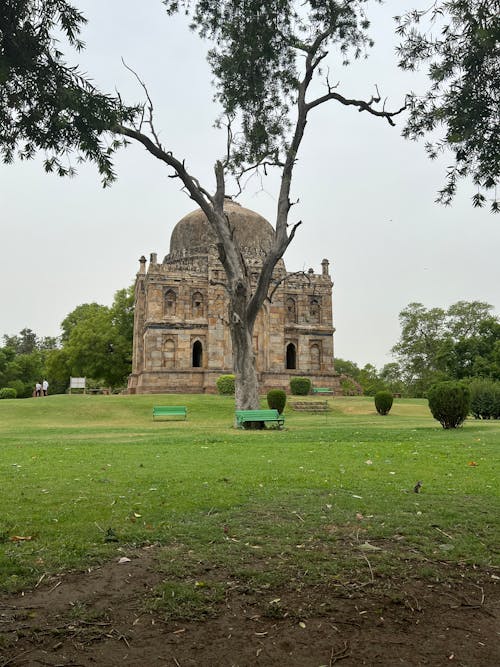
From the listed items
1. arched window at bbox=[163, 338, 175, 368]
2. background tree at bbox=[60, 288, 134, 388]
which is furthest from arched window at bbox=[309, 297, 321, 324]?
background tree at bbox=[60, 288, 134, 388]

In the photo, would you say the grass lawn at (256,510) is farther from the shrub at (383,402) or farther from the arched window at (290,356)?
the arched window at (290,356)

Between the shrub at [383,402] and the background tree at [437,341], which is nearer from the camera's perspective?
the shrub at [383,402]

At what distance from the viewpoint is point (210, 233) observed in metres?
43.1

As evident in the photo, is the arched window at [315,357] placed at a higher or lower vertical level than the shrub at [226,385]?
higher

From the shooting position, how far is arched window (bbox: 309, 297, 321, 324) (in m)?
43.0

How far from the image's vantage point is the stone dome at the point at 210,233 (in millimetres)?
42875

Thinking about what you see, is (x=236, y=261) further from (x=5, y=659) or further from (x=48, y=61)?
(x=5, y=659)

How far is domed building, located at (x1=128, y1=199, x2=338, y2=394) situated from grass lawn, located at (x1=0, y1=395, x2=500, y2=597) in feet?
90.6

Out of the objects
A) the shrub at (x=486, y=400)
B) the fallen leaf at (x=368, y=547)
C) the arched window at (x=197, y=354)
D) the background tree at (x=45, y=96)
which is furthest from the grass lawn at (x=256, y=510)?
the arched window at (x=197, y=354)

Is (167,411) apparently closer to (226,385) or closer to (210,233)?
(226,385)

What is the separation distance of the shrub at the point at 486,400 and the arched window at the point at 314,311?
738 inches

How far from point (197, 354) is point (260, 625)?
123 feet

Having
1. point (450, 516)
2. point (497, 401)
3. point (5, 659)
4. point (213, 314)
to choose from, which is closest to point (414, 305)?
point (213, 314)

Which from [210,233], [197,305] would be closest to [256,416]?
[197,305]
